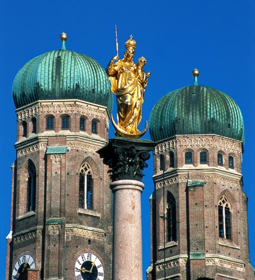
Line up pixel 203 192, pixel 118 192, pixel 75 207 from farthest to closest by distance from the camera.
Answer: pixel 203 192 < pixel 75 207 < pixel 118 192

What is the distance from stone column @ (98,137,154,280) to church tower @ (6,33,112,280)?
126ft

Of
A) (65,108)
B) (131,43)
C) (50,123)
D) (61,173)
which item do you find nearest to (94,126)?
(65,108)

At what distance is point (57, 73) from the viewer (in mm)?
82750

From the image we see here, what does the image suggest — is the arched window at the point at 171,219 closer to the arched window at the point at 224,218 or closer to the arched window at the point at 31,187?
the arched window at the point at 224,218

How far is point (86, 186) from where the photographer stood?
8112 cm

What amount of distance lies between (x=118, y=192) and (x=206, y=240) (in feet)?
148

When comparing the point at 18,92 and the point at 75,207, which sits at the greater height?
the point at 18,92

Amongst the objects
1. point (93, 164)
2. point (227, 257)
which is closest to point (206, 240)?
point (227, 257)

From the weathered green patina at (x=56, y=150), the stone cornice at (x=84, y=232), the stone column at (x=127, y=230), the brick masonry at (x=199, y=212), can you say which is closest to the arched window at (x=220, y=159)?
the brick masonry at (x=199, y=212)

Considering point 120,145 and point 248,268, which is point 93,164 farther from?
point 120,145

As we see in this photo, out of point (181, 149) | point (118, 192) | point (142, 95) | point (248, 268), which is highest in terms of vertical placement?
point (181, 149)

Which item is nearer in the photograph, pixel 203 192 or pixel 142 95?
pixel 142 95

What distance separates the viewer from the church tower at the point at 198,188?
275ft

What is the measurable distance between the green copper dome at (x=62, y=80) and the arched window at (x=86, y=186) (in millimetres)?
4632
